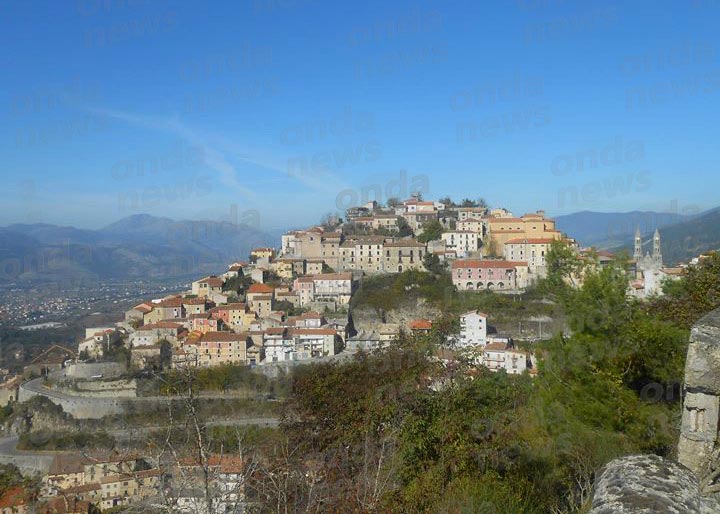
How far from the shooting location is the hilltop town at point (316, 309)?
36719 millimetres

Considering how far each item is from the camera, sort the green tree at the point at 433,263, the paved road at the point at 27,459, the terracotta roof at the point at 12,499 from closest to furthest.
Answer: the terracotta roof at the point at 12,499
the paved road at the point at 27,459
the green tree at the point at 433,263

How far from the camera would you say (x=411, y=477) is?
21.4 feet

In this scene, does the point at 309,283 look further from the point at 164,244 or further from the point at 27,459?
the point at 164,244

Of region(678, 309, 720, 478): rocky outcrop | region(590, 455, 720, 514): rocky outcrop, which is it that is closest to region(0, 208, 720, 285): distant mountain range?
region(678, 309, 720, 478): rocky outcrop

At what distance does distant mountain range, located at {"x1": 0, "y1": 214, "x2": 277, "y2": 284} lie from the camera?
10200cm

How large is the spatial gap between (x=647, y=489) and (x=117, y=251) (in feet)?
411

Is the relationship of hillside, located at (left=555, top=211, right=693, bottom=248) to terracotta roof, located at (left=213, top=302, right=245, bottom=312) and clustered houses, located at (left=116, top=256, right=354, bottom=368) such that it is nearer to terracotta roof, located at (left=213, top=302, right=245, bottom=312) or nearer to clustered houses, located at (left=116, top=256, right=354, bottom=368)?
clustered houses, located at (left=116, top=256, right=354, bottom=368)

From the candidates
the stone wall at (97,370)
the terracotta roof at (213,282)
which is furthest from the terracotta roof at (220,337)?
the terracotta roof at (213,282)

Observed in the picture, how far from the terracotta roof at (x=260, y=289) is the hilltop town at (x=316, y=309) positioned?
0.10 meters

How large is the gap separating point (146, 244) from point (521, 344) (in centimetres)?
10852

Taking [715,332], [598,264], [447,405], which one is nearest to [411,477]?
[447,405]

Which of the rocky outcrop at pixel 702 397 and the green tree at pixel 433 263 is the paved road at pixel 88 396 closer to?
the green tree at pixel 433 263

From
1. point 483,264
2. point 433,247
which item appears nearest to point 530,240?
point 483,264

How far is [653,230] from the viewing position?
270 ft
